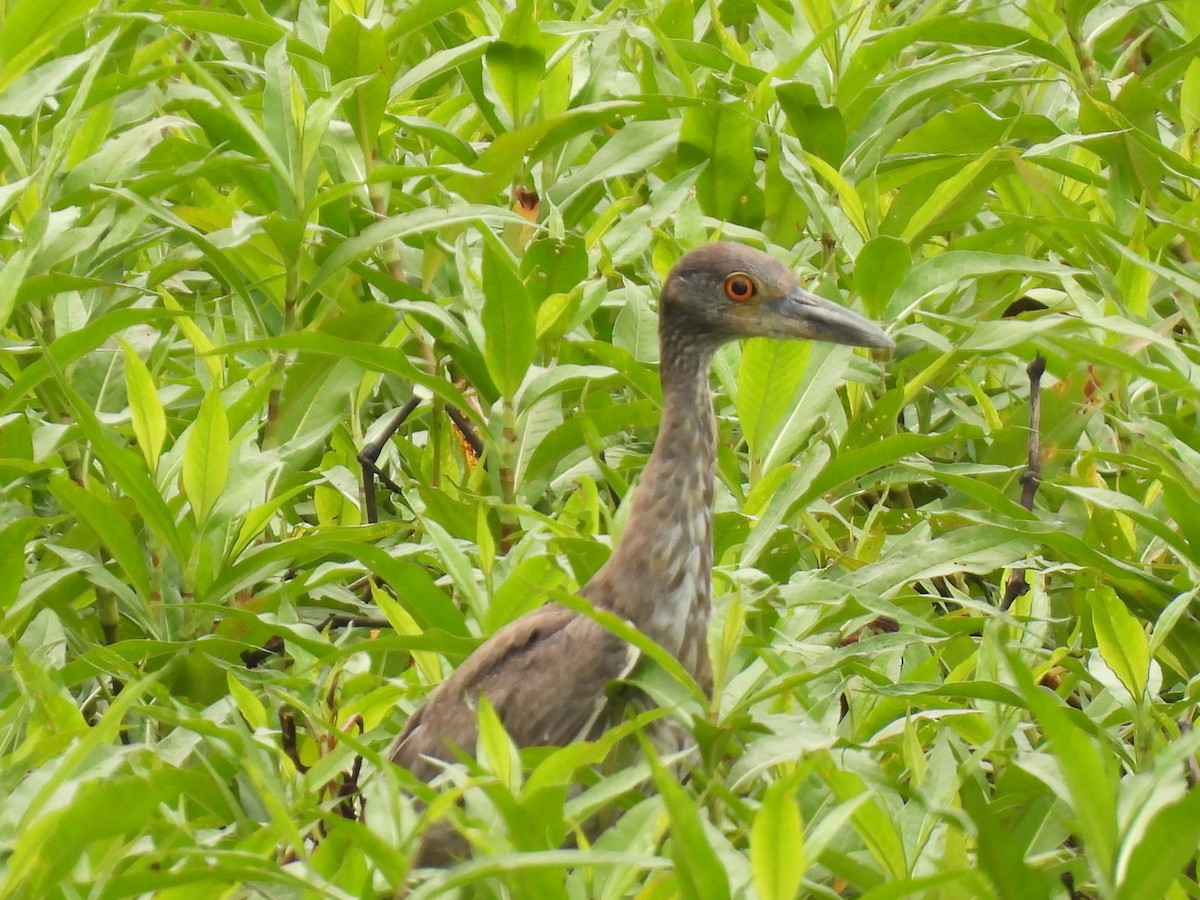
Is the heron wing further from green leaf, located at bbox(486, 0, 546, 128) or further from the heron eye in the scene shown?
green leaf, located at bbox(486, 0, 546, 128)

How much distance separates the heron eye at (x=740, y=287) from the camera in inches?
162

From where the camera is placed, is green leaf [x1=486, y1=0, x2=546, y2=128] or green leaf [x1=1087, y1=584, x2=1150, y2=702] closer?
green leaf [x1=1087, y1=584, x2=1150, y2=702]

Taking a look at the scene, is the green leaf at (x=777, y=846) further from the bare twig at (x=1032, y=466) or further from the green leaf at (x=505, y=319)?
the green leaf at (x=505, y=319)

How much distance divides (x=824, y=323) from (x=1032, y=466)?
0.55 m

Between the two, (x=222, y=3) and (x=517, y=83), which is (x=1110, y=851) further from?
(x=222, y=3)

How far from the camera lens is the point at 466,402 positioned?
154 inches

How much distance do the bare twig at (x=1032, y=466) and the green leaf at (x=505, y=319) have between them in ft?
3.57

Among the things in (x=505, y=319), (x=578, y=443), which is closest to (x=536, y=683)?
(x=578, y=443)

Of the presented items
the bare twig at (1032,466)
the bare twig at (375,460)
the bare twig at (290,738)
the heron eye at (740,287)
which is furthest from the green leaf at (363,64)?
the bare twig at (1032,466)

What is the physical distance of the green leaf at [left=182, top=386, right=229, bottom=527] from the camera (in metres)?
3.54

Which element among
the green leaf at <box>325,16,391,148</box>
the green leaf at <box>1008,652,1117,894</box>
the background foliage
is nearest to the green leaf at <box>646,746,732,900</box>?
the background foliage

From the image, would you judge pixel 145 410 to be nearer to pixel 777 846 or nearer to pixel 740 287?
pixel 740 287

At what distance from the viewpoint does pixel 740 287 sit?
412 centimetres

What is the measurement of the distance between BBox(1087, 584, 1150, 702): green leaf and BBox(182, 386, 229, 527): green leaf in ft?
5.51
